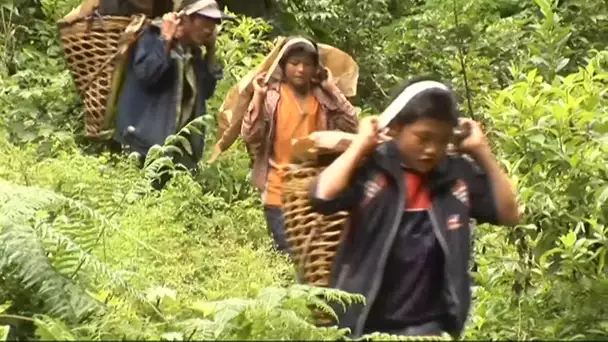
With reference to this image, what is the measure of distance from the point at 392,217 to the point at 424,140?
24 centimetres

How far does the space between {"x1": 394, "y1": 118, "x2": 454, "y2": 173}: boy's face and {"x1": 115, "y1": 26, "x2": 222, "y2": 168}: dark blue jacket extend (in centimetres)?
343

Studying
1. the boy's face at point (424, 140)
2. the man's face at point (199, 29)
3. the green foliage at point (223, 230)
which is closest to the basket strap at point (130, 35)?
the man's face at point (199, 29)

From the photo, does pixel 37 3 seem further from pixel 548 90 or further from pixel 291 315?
pixel 291 315

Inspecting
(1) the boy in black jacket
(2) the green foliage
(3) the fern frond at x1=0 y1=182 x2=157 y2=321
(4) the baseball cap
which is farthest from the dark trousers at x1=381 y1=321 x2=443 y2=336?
(4) the baseball cap

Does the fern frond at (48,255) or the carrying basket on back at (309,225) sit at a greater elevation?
the fern frond at (48,255)

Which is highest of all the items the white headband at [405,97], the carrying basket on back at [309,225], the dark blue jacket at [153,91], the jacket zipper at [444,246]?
the white headband at [405,97]

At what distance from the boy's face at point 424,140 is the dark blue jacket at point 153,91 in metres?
3.43

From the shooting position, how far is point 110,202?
17.3ft

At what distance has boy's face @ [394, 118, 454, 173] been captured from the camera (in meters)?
3.59

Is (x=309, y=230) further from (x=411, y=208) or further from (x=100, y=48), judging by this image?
(x=100, y=48)

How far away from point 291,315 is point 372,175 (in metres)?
0.70

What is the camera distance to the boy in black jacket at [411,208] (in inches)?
142

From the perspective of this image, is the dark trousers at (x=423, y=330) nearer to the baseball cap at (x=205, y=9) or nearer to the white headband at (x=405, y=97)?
the white headband at (x=405, y=97)

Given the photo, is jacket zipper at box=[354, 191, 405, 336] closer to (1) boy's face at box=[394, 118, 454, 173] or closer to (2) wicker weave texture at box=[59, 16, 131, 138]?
(1) boy's face at box=[394, 118, 454, 173]
